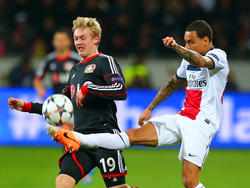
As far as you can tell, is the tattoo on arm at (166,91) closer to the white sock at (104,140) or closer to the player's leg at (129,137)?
the player's leg at (129,137)

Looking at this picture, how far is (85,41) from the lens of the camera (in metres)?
5.64

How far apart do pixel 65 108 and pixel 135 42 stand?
926 centimetres

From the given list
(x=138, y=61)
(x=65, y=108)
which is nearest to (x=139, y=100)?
(x=138, y=61)

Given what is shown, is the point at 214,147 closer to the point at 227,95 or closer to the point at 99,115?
the point at 227,95

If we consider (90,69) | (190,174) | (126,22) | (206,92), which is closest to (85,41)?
(90,69)

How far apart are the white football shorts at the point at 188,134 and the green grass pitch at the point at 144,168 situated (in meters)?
2.41

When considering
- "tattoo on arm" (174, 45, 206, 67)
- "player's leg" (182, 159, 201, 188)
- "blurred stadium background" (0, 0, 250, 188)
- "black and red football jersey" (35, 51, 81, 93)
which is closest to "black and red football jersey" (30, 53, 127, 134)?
"tattoo on arm" (174, 45, 206, 67)

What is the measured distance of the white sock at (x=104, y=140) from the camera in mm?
5152

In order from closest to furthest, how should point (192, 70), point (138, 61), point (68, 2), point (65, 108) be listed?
point (65, 108), point (192, 70), point (138, 61), point (68, 2)

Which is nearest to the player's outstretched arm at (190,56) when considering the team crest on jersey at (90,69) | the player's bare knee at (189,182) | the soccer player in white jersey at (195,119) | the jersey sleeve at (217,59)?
the jersey sleeve at (217,59)

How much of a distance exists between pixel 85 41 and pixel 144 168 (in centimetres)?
437

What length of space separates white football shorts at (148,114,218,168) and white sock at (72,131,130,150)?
490 millimetres

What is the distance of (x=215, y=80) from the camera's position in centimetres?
576

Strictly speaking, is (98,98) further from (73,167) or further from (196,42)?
(196,42)
